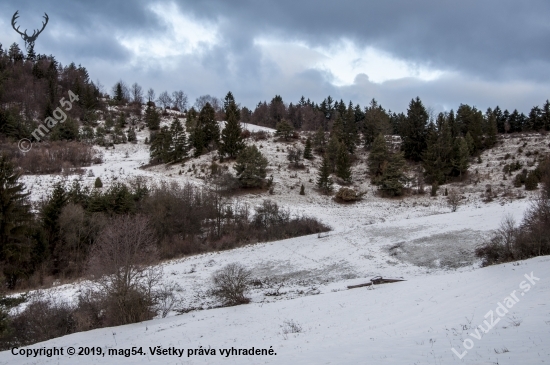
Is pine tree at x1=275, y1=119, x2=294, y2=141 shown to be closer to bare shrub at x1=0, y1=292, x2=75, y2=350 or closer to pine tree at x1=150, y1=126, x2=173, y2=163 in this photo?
pine tree at x1=150, y1=126, x2=173, y2=163

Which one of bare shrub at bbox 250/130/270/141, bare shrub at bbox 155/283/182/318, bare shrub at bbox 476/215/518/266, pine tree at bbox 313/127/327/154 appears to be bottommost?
bare shrub at bbox 155/283/182/318

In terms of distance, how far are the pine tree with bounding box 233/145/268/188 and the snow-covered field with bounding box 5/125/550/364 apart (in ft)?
36.1

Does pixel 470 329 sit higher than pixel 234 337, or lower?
higher

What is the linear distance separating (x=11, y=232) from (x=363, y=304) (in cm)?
2803

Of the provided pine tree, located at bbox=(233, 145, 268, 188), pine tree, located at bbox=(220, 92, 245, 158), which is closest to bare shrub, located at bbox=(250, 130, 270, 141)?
pine tree, located at bbox=(220, 92, 245, 158)

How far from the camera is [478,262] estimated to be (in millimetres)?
22500

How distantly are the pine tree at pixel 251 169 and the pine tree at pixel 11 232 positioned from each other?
2383 cm

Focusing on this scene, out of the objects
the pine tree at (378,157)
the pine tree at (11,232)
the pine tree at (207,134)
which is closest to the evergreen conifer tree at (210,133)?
the pine tree at (207,134)

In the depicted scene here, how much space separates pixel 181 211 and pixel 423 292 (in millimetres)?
25116

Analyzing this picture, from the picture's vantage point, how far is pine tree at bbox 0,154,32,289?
26234 mm

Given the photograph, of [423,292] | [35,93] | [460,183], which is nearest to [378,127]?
[460,183]

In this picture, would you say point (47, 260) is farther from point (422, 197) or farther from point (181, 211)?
point (422, 197)

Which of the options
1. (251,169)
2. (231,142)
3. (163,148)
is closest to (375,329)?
(251,169)

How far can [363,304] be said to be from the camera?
50.1ft
